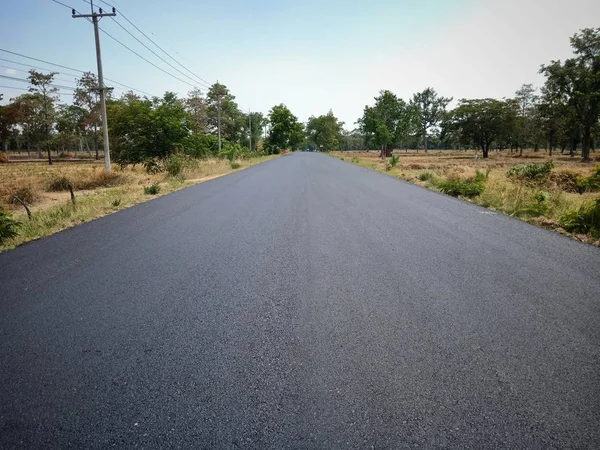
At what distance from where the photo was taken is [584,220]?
7449 millimetres

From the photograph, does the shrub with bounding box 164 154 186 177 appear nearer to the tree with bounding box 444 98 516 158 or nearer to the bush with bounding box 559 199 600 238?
the bush with bounding box 559 199 600 238

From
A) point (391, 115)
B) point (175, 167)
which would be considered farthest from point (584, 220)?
point (391, 115)

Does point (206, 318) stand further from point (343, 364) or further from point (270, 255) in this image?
point (270, 255)

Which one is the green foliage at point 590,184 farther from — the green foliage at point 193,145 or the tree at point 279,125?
the tree at point 279,125

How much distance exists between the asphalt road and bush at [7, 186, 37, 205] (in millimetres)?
10632

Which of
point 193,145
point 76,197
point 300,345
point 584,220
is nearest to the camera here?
point 300,345

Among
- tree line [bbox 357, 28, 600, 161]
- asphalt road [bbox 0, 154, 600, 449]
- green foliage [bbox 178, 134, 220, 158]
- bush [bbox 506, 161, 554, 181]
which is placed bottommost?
asphalt road [bbox 0, 154, 600, 449]

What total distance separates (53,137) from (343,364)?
64123 mm

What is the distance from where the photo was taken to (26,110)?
5059 centimetres

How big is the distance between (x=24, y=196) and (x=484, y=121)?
221ft

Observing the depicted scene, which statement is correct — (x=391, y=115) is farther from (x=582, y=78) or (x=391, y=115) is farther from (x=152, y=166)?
(x=152, y=166)

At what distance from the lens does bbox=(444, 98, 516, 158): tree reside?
59.2 meters

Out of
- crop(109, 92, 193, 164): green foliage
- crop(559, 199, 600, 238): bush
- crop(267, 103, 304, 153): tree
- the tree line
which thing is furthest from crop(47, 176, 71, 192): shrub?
crop(267, 103, 304, 153): tree

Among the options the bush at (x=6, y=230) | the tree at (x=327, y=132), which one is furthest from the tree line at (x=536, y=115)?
the tree at (x=327, y=132)
